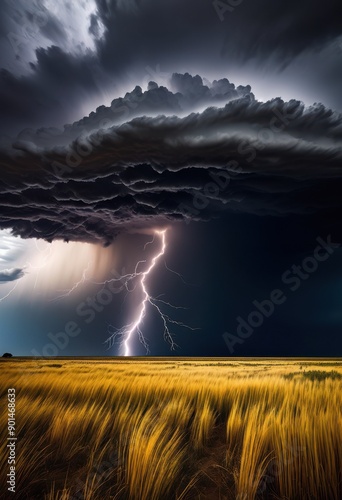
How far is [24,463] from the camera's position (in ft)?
7.54

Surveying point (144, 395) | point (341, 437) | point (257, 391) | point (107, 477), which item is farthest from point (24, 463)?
point (257, 391)

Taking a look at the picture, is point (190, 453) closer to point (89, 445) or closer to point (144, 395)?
point (89, 445)

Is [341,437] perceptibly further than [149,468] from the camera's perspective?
Yes

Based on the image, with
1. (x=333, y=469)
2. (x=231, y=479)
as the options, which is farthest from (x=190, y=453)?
(x=333, y=469)

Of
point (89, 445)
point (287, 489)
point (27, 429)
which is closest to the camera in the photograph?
point (287, 489)

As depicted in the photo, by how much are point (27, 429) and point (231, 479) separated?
217 centimetres

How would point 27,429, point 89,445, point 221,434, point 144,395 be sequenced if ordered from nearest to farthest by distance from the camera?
point 89,445 < point 27,429 < point 221,434 < point 144,395

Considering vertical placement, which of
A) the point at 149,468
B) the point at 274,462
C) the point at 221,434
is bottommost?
the point at 221,434

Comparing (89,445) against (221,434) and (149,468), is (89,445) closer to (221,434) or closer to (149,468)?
(149,468)

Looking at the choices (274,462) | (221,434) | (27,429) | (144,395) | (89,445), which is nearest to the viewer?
(274,462)

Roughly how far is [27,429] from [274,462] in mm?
2511

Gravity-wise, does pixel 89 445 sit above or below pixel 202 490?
above

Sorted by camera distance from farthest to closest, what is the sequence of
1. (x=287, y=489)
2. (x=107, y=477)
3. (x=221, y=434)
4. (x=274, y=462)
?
(x=221, y=434)
(x=274, y=462)
(x=107, y=477)
(x=287, y=489)

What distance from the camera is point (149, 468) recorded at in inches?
82.0
